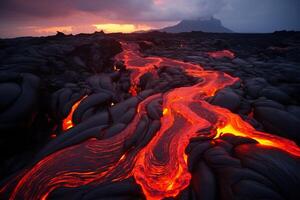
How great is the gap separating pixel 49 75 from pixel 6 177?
6243 mm

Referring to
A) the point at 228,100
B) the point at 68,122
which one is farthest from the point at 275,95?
the point at 68,122

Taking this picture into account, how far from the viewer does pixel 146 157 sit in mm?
5207

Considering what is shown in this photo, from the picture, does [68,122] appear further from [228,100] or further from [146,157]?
[228,100]

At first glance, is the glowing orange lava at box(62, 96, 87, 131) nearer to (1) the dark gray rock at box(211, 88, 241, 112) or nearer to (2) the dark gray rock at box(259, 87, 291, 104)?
(1) the dark gray rock at box(211, 88, 241, 112)

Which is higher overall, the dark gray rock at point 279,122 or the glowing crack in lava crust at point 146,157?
the dark gray rock at point 279,122

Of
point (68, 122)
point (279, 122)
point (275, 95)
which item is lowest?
point (68, 122)

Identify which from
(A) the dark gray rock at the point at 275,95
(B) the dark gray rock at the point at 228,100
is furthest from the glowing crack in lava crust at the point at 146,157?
(A) the dark gray rock at the point at 275,95

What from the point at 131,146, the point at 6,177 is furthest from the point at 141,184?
the point at 6,177

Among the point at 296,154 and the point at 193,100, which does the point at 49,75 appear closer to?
the point at 193,100

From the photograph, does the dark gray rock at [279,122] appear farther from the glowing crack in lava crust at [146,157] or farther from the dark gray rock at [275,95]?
the dark gray rock at [275,95]

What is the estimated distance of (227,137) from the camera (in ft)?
18.0

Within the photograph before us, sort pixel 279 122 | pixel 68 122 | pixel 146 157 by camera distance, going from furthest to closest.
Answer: pixel 68 122, pixel 279 122, pixel 146 157

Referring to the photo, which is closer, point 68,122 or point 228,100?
point 68,122

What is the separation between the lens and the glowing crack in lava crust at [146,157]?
4.47 m
